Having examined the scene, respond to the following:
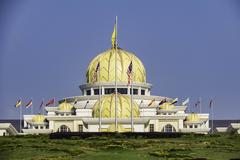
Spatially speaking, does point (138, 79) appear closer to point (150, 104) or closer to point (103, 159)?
point (150, 104)

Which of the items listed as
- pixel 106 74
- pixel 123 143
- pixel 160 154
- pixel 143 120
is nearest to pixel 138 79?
pixel 106 74

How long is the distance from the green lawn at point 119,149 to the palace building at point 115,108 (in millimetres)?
18667

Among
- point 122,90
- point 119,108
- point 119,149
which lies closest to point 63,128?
point 119,108

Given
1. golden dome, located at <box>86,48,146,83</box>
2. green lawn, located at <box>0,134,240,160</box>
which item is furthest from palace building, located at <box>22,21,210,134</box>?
green lawn, located at <box>0,134,240,160</box>

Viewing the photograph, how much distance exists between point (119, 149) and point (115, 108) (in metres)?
24.4

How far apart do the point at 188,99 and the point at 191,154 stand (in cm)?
3752

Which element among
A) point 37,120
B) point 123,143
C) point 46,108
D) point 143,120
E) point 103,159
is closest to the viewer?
point 103,159

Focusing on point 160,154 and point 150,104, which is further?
point 150,104

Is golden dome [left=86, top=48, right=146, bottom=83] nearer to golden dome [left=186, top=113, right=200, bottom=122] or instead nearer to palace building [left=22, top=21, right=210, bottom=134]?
palace building [left=22, top=21, right=210, bottom=134]

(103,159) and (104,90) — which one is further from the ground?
(104,90)

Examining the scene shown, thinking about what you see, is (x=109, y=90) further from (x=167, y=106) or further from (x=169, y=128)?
(x=169, y=128)

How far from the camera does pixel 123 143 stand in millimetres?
37875

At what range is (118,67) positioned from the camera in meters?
69.8

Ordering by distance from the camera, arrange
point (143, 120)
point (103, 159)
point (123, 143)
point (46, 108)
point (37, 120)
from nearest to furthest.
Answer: point (103, 159) < point (123, 143) < point (143, 120) < point (37, 120) < point (46, 108)
